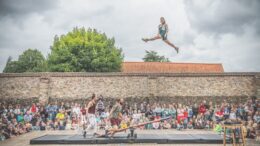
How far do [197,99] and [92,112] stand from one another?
39.1 ft

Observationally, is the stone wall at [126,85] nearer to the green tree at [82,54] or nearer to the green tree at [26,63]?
the green tree at [82,54]

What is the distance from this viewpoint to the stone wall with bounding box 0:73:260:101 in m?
23.4

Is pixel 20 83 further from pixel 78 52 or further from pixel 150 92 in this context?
pixel 78 52

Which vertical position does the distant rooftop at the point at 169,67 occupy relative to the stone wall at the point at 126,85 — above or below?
above

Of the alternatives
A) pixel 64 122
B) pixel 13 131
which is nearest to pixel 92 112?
pixel 13 131

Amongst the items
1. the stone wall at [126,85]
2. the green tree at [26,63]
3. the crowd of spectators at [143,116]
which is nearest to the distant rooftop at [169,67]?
the green tree at [26,63]

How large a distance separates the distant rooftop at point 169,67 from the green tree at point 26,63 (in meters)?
12.6

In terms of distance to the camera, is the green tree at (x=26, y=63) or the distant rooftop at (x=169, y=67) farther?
the green tree at (x=26, y=63)

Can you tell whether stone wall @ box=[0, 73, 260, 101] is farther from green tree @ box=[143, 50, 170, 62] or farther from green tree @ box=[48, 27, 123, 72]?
green tree @ box=[143, 50, 170, 62]

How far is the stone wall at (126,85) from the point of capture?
23391mm

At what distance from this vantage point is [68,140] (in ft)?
39.8

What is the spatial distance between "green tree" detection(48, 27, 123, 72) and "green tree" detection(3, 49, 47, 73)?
40.8ft

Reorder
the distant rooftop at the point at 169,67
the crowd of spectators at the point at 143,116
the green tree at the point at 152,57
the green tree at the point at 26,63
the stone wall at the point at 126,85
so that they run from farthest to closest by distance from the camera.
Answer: the green tree at the point at 152,57 → the green tree at the point at 26,63 → the distant rooftop at the point at 169,67 → the stone wall at the point at 126,85 → the crowd of spectators at the point at 143,116

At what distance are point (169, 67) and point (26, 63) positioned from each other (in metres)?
20.2
